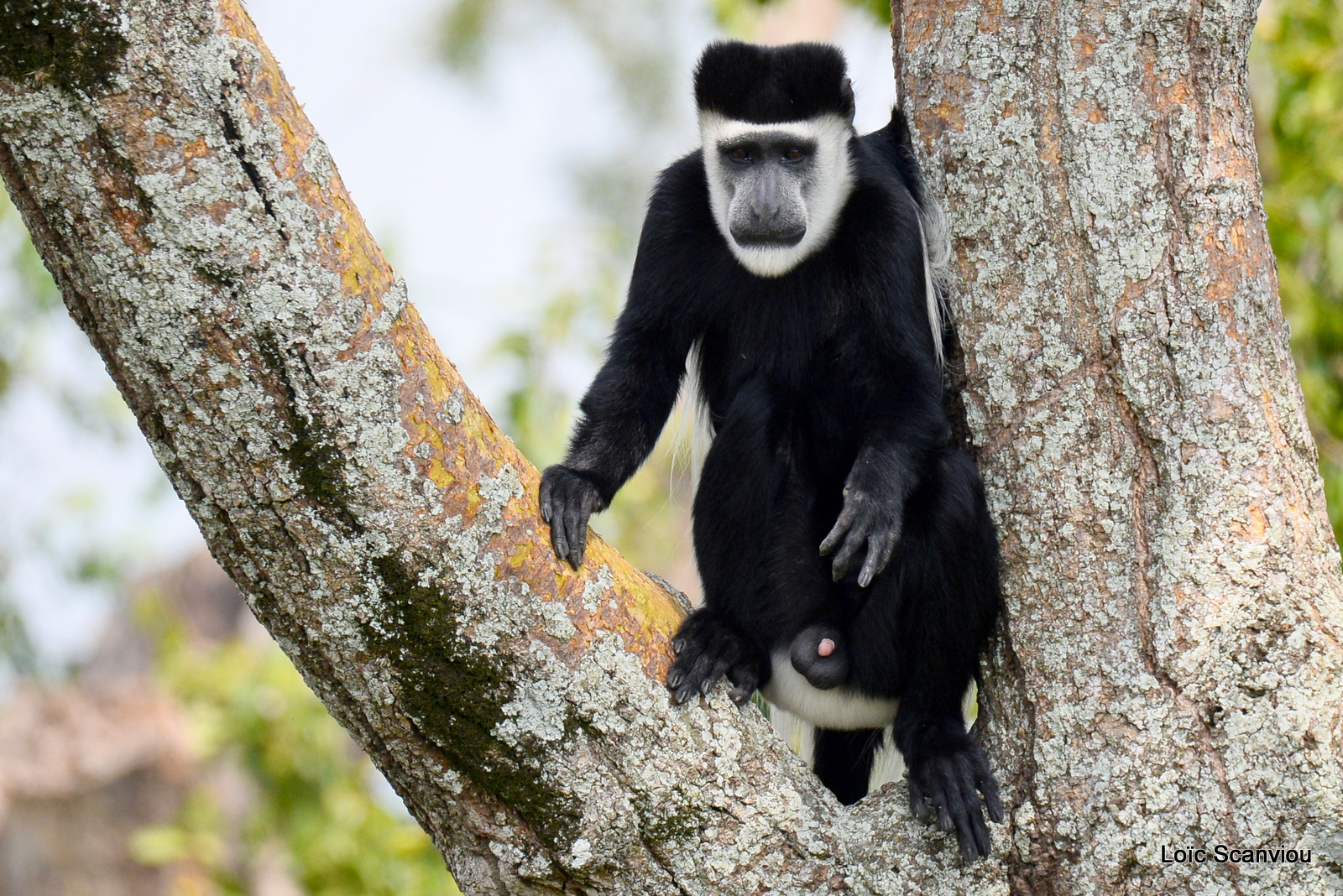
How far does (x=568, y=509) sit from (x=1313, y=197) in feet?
8.20

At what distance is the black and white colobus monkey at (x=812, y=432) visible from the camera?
5.81 ft

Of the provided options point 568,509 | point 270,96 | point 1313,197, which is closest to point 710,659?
point 568,509

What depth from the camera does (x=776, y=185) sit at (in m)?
2.31

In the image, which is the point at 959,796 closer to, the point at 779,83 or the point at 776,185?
the point at 776,185

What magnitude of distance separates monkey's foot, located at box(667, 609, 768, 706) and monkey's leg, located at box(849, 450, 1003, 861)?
25cm

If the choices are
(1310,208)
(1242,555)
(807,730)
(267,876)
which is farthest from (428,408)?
(267,876)

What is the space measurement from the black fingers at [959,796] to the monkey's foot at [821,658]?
0.35 metres

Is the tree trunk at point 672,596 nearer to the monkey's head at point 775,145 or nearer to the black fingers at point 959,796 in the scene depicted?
the black fingers at point 959,796

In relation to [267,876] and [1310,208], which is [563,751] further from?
[267,876]

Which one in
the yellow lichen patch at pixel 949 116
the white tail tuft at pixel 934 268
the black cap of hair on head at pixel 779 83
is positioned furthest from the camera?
the black cap of hair on head at pixel 779 83

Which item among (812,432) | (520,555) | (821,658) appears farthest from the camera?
(812,432)

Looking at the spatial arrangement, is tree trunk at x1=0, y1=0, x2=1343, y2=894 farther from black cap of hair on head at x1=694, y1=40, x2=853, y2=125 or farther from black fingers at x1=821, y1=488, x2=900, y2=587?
black cap of hair on head at x1=694, y1=40, x2=853, y2=125

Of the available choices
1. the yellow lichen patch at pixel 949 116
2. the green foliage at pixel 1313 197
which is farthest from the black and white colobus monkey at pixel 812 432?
the green foliage at pixel 1313 197

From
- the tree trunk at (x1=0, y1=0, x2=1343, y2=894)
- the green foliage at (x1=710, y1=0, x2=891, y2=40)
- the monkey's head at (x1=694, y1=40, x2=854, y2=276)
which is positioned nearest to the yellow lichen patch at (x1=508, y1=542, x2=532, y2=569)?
the tree trunk at (x1=0, y1=0, x2=1343, y2=894)
